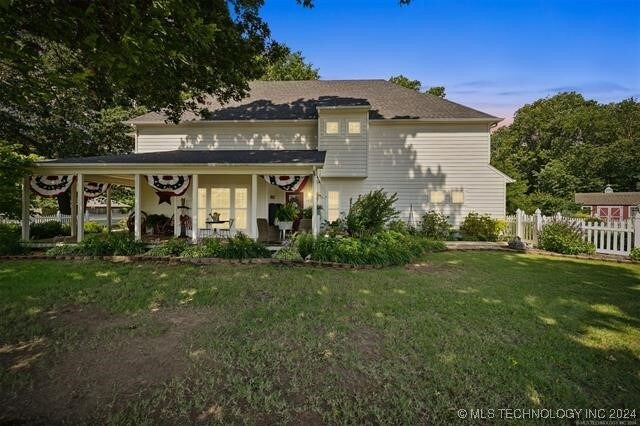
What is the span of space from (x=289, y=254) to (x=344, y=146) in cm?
749

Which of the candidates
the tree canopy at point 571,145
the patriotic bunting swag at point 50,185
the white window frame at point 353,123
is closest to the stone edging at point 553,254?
the white window frame at point 353,123

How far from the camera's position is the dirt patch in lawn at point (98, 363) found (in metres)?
2.68

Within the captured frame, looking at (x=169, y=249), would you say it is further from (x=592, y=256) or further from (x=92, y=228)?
(x=592, y=256)

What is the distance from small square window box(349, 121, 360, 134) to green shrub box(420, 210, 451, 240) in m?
5.14

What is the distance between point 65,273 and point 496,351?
8421mm

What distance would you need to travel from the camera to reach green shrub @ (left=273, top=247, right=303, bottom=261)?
28.0 ft

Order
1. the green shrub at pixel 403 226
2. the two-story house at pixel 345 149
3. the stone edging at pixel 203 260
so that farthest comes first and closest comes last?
the two-story house at pixel 345 149, the green shrub at pixel 403 226, the stone edging at pixel 203 260

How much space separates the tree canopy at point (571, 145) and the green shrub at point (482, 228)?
23488 millimetres

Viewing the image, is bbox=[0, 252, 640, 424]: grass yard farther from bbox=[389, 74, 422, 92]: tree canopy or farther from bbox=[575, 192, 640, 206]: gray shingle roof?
bbox=[575, 192, 640, 206]: gray shingle roof

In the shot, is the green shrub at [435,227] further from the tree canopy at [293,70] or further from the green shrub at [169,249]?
the tree canopy at [293,70]

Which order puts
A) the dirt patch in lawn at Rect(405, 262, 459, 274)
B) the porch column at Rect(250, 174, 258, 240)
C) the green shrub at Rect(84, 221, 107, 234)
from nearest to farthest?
1. the dirt patch in lawn at Rect(405, 262, 459, 274)
2. the porch column at Rect(250, 174, 258, 240)
3. the green shrub at Rect(84, 221, 107, 234)

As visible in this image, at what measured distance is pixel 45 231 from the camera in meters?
12.9

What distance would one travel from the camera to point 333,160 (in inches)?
576

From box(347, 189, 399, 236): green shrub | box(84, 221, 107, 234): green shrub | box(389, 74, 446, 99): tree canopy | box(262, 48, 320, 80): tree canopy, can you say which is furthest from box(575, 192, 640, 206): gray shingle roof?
box(84, 221, 107, 234): green shrub
